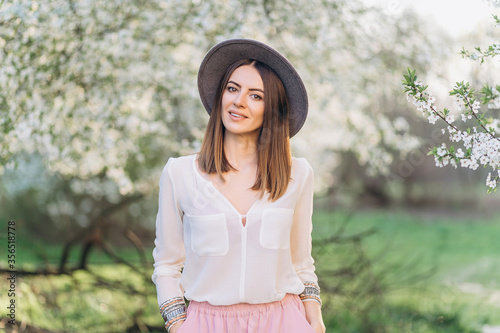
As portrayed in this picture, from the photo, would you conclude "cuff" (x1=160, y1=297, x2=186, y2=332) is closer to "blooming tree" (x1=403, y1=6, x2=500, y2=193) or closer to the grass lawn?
"blooming tree" (x1=403, y1=6, x2=500, y2=193)

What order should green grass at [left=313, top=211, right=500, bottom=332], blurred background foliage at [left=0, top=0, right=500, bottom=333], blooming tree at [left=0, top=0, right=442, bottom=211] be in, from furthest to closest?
green grass at [left=313, top=211, right=500, bottom=332], blurred background foliage at [left=0, top=0, right=500, bottom=333], blooming tree at [left=0, top=0, right=442, bottom=211]

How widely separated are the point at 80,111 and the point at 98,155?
1.34 ft

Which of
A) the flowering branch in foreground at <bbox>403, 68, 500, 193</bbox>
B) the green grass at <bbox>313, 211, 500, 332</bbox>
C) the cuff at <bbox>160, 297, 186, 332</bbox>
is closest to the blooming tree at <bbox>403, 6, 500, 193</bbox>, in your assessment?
the flowering branch in foreground at <bbox>403, 68, 500, 193</bbox>

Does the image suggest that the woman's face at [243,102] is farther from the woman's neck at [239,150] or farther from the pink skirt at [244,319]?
the pink skirt at [244,319]

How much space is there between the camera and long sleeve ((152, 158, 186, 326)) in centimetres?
193

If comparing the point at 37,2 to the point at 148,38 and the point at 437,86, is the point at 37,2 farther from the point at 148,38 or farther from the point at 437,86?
the point at 437,86

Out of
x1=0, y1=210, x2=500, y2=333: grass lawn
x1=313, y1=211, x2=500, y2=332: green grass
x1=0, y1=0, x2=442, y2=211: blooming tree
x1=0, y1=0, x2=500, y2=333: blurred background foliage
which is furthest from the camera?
x1=313, y1=211, x2=500, y2=332: green grass

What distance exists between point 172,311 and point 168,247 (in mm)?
219

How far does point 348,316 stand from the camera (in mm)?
5344

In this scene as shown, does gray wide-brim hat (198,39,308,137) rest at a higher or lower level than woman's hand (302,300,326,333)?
higher

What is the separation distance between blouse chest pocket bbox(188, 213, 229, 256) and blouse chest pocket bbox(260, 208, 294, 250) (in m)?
0.12

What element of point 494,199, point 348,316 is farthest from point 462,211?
point 348,316

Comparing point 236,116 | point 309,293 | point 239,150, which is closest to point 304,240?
point 309,293

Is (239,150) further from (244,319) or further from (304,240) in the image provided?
(244,319)
